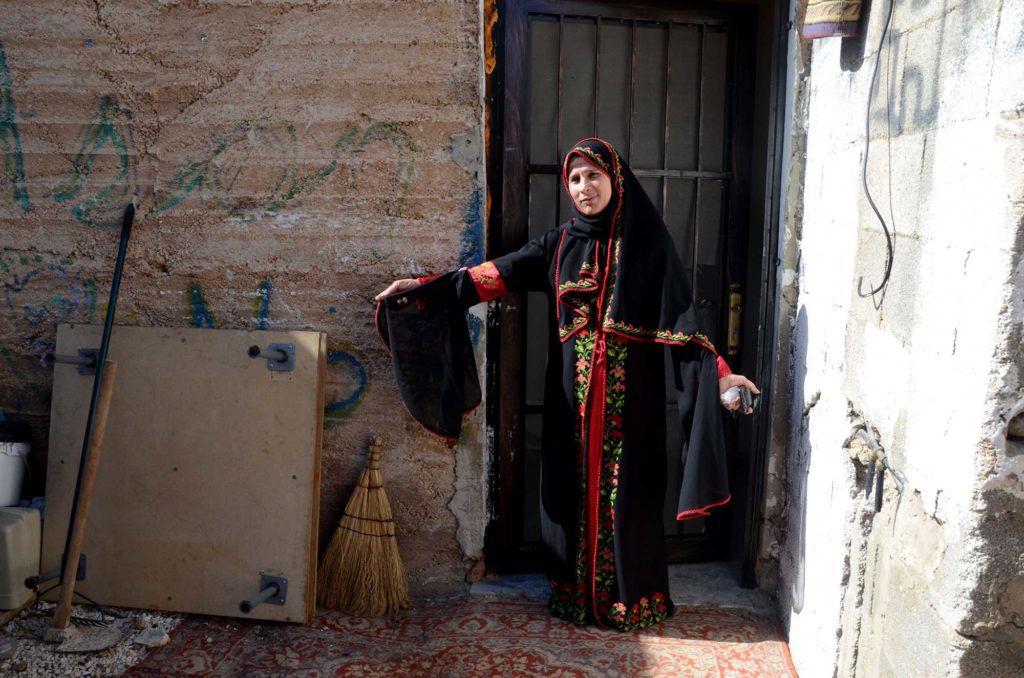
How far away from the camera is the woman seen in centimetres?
300

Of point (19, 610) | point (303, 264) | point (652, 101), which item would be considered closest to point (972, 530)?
point (652, 101)

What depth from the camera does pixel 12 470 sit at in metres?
3.34

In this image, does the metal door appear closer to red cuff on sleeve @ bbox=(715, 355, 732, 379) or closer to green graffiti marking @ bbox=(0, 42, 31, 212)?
red cuff on sleeve @ bbox=(715, 355, 732, 379)

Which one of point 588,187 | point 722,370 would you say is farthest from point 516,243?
point 722,370

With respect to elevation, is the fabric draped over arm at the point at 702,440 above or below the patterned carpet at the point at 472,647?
above

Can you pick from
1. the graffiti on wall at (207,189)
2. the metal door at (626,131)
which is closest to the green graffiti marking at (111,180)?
the graffiti on wall at (207,189)

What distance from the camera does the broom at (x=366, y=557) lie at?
334 cm

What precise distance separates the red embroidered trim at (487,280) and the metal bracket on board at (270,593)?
4.02ft

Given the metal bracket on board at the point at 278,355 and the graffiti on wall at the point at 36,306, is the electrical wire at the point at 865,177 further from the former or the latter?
the graffiti on wall at the point at 36,306

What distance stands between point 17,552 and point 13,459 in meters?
0.35

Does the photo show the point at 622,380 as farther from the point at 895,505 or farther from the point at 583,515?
the point at 895,505

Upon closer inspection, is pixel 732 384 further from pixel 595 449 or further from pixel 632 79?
pixel 632 79

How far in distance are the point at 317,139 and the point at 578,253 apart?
1016 millimetres

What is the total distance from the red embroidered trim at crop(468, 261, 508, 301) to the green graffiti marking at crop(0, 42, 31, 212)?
1.69 metres
